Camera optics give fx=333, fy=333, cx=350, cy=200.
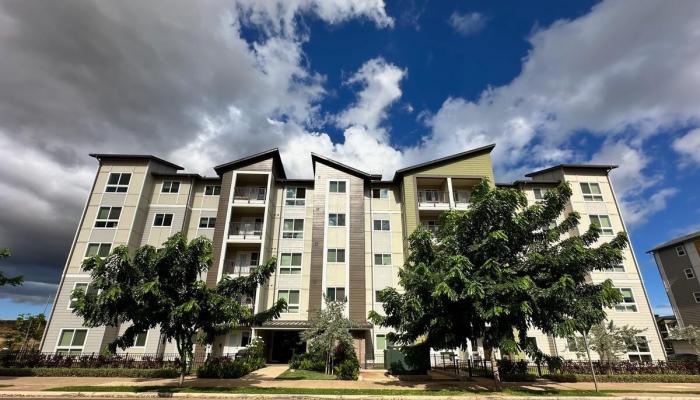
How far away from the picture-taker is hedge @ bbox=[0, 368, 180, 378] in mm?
19422

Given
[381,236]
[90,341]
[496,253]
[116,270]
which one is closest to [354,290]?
[381,236]

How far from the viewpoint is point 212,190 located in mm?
33250

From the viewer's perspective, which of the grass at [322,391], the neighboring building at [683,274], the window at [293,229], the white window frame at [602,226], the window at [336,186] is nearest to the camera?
the grass at [322,391]

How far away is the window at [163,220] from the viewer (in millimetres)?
30967

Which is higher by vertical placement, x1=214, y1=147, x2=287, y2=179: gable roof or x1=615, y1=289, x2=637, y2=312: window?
x1=214, y1=147, x2=287, y2=179: gable roof

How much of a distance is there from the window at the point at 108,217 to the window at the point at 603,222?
43.4 m

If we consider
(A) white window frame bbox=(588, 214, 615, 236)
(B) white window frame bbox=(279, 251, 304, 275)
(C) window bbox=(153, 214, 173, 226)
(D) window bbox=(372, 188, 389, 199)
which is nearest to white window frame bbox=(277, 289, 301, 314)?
(B) white window frame bbox=(279, 251, 304, 275)

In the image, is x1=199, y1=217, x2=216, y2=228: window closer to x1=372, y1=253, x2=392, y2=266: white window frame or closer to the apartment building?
the apartment building

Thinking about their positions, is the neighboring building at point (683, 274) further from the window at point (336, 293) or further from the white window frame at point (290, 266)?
the white window frame at point (290, 266)

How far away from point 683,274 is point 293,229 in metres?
45.2

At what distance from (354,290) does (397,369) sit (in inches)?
336

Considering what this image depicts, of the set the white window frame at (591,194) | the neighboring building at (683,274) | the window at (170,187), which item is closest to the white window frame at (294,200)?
the window at (170,187)

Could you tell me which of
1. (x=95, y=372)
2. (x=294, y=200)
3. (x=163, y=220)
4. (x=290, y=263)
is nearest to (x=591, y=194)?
(x=294, y=200)

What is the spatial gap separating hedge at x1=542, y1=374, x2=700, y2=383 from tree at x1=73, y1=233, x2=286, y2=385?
689 inches
